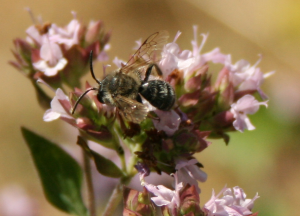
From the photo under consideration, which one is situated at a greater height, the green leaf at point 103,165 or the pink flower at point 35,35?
the pink flower at point 35,35

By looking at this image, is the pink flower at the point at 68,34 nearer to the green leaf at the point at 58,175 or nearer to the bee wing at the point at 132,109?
the green leaf at the point at 58,175

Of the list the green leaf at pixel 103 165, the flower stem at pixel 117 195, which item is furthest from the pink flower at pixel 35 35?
the flower stem at pixel 117 195

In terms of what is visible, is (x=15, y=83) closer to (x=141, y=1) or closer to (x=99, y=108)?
(x=141, y=1)

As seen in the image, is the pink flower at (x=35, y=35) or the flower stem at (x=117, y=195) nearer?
the flower stem at (x=117, y=195)

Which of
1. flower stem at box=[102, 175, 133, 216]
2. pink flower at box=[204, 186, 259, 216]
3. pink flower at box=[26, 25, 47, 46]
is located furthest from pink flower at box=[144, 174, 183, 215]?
pink flower at box=[26, 25, 47, 46]

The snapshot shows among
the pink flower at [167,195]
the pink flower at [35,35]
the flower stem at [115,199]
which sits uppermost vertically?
the pink flower at [35,35]

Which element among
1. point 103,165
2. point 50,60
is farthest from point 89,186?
point 50,60

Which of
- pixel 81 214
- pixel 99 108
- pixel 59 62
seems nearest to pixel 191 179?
pixel 99 108
